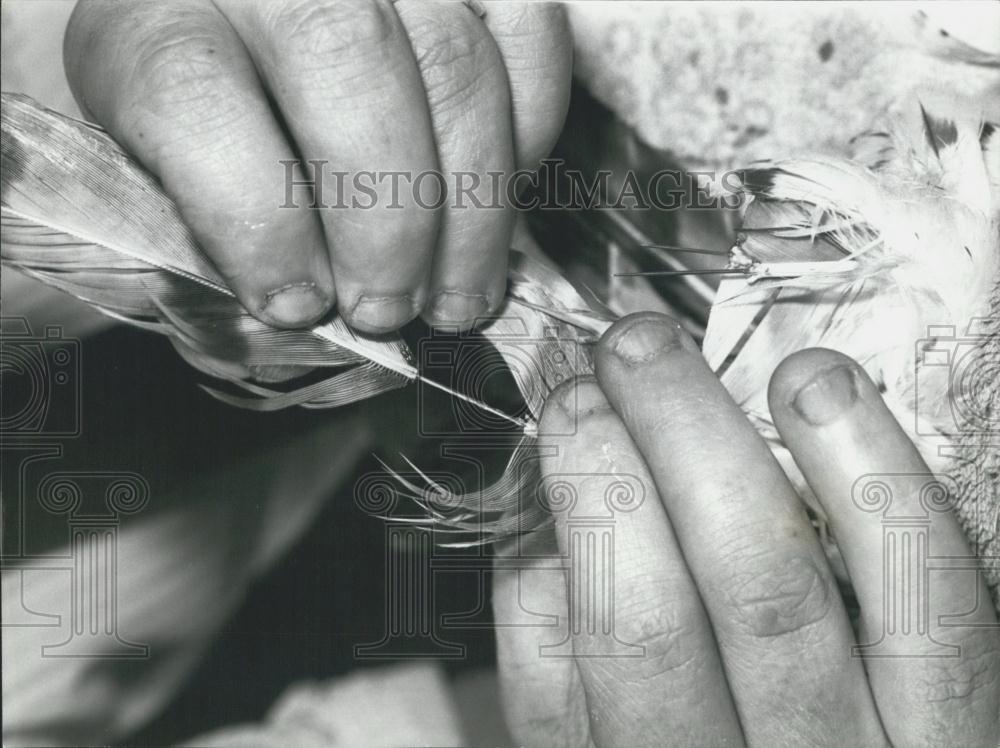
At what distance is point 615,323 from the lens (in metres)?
0.60

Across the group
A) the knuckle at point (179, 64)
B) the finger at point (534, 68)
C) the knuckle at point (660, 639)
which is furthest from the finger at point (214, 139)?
the knuckle at point (660, 639)

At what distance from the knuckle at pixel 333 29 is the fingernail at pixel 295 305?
13cm

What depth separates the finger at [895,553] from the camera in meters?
0.57

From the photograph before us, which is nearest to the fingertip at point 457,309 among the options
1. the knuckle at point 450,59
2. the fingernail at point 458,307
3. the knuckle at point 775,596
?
the fingernail at point 458,307

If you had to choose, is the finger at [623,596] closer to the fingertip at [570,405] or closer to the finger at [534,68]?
the fingertip at [570,405]

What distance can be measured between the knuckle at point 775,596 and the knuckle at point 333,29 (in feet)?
1.23

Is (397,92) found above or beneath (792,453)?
above

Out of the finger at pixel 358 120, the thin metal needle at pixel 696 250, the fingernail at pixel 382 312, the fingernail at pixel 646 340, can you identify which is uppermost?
the finger at pixel 358 120

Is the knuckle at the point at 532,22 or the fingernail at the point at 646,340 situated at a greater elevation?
the knuckle at the point at 532,22

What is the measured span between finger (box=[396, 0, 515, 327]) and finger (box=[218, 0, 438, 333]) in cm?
2

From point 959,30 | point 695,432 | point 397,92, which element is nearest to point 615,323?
point 695,432

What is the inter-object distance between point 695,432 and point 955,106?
29 cm

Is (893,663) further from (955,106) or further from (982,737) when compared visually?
(955,106)

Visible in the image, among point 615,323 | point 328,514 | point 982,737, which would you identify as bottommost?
point 982,737
